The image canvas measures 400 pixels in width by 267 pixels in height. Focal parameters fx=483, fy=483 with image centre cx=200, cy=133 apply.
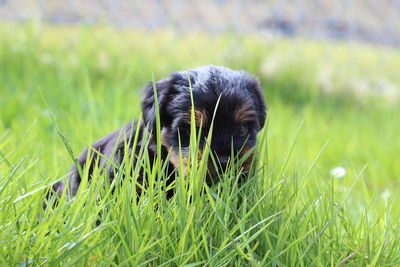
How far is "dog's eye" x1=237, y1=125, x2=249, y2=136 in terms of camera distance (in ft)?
8.99

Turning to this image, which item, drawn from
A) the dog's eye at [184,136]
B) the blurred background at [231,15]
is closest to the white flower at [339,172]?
the dog's eye at [184,136]

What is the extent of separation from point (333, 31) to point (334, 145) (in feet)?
38.6

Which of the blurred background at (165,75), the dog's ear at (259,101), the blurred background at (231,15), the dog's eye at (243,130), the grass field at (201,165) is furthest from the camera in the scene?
the blurred background at (231,15)

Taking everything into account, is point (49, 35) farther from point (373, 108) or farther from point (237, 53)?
point (373, 108)

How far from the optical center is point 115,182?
77.5 inches

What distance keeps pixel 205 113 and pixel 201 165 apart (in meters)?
0.72

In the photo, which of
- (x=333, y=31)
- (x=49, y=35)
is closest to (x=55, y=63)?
(x=49, y=35)

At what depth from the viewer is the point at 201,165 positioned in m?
1.96

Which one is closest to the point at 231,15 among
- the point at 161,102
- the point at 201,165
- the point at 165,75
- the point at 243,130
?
the point at 165,75

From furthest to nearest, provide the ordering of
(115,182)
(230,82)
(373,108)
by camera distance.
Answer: (373,108) < (230,82) < (115,182)

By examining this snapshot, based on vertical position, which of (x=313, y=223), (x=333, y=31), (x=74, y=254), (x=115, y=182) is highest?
(x=115, y=182)

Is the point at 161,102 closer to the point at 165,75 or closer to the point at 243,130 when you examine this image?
the point at 243,130

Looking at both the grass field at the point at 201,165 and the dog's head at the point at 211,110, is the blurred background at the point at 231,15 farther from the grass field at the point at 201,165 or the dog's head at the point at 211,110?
the dog's head at the point at 211,110

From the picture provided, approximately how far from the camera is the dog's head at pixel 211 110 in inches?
104
